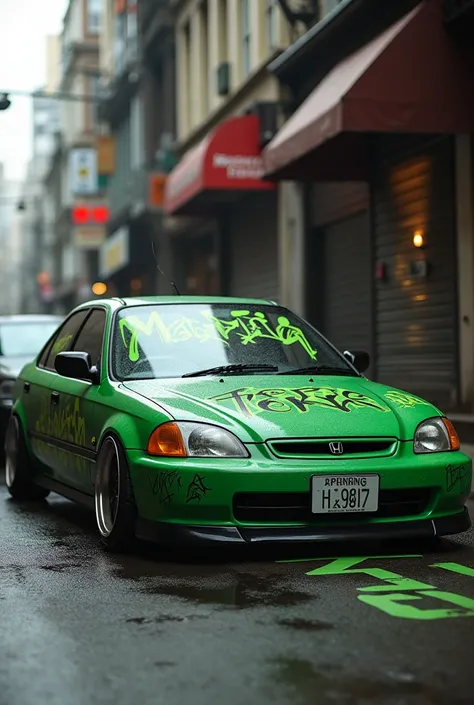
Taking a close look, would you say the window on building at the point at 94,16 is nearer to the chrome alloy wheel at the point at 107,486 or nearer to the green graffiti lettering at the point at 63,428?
the green graffiti lettering at the point at 63,428

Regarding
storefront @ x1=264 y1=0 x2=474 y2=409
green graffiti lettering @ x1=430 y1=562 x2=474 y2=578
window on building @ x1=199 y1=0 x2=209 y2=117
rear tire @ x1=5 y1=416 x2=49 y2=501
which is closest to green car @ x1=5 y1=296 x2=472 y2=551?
green graffiti lettering @ x1=430 y1=562 x2=474 y2=578

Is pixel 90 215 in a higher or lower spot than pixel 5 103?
lower

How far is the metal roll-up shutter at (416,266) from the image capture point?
49.6 feet

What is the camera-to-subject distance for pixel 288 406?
22.8 ft

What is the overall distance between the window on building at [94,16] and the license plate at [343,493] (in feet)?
187

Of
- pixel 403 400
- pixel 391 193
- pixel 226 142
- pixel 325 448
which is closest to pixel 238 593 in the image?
pixel 325 448

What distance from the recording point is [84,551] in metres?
7.25

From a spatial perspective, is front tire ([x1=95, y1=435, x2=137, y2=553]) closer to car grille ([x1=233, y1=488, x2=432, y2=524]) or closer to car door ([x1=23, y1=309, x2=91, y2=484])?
car grille ([x1=233, y1=488, x2=432, y2=524])

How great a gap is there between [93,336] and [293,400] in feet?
6.64

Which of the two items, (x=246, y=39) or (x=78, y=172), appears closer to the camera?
(x=246, y=39)

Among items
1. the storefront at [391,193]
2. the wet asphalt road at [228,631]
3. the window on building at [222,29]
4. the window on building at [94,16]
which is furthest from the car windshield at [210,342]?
the window on building at [94,16]

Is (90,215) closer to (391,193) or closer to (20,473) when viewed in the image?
(391,193)

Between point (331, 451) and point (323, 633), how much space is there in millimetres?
1826

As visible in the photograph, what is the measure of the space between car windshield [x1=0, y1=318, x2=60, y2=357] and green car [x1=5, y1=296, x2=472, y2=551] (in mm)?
6089
